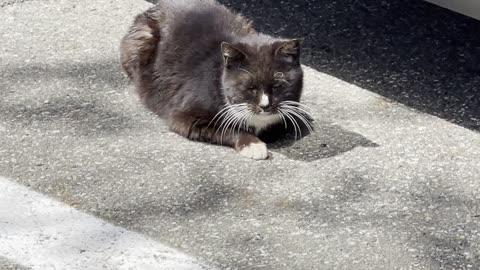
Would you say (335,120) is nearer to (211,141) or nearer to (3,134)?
(211,141)

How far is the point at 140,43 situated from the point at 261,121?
883mm

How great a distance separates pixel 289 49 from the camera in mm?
5055

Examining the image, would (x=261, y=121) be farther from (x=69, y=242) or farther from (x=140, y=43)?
(x=69, y=242)

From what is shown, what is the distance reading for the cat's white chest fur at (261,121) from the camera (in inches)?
201

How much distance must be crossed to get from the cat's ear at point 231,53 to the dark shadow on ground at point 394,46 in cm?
89

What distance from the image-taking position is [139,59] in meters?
5.57

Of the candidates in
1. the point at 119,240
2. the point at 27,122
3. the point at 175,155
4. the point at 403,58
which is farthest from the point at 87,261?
the point at 403,58

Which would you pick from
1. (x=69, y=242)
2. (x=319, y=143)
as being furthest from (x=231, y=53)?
(x=69, y=242)

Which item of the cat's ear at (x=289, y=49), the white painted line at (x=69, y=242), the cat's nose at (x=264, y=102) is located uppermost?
the cat's ear at (x=289, y=49)

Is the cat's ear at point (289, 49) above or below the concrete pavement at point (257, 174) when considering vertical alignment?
above

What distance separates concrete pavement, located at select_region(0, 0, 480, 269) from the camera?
4250mm

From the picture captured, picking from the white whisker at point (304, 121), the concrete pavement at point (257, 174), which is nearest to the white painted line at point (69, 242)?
the concrete pavement at point (257, 174)

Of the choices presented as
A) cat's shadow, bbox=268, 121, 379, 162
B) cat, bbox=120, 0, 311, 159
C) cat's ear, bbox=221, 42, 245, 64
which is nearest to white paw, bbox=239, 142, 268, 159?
cat, bbox=120, 0, 311, 159

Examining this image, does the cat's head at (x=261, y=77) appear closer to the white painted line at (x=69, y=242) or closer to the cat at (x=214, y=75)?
the cat at (x=214, y=75)
